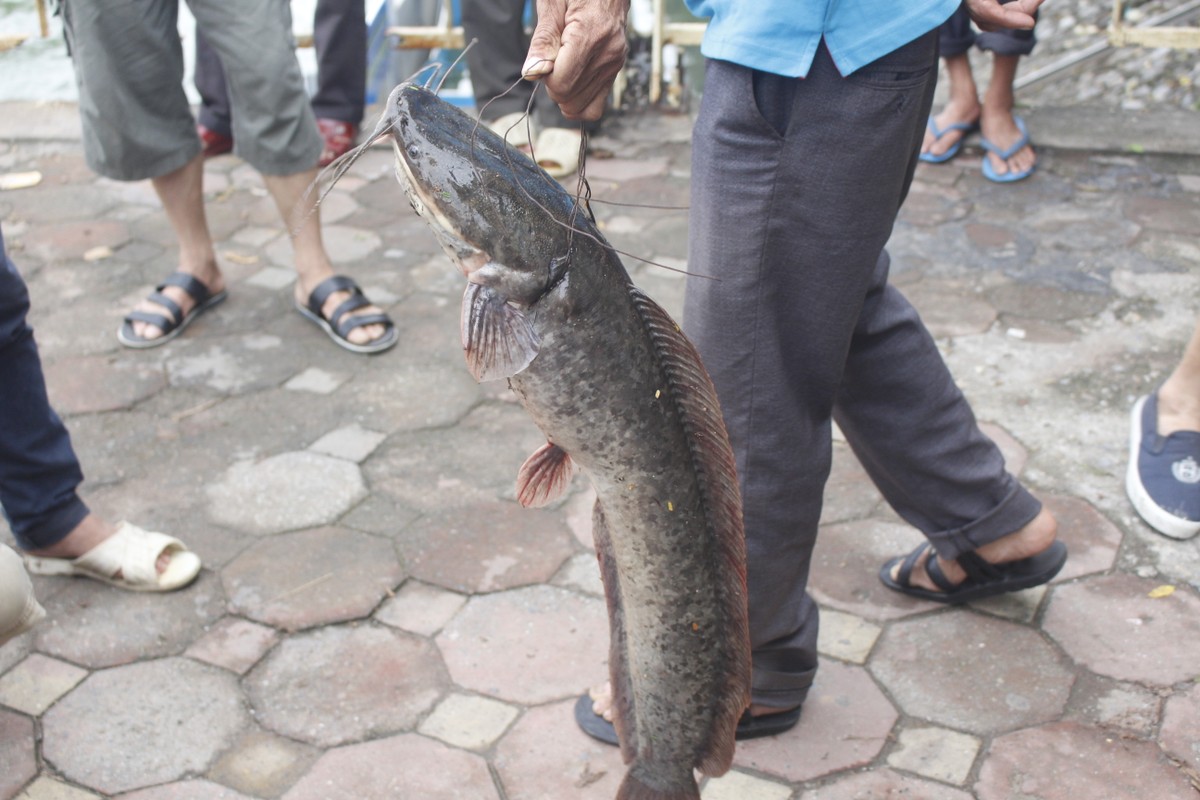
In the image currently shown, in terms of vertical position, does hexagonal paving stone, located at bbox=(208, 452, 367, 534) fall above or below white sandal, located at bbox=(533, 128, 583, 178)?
below

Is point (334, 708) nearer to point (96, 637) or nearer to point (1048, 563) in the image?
point (96, 637)

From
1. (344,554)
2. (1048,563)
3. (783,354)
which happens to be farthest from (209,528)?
(1048,563)

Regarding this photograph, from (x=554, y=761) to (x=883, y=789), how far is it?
686mm

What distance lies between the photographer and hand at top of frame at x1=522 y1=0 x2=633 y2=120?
1642 millimetres

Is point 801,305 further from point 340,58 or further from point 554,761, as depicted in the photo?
point 340,58

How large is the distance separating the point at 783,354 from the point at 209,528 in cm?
191

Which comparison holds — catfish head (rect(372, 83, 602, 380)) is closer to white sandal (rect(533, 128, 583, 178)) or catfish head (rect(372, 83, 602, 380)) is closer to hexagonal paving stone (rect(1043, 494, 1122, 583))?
hexagonal paving stone (rect(1043, 494, 1122, 583))

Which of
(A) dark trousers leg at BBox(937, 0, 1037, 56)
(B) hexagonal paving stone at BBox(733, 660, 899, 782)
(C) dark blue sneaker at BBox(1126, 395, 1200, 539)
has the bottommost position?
(B) hexagonal paving stone at BBox(733, 660, 899, 782)

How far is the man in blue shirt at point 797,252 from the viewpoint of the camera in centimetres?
194

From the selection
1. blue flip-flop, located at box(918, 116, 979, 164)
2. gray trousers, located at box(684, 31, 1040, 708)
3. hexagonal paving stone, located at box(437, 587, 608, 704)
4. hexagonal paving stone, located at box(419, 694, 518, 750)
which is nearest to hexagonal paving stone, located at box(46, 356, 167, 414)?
hexagonal paving stone, located at box(437, 587, 608, 704)

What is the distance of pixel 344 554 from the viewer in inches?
127

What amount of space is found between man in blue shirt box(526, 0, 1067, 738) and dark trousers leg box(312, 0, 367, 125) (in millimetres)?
3648

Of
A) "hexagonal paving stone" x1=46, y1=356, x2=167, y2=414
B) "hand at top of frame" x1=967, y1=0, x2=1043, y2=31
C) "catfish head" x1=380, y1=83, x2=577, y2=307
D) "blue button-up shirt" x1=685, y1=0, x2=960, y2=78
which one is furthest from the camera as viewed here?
"hexagonal paving stone" x1=46, y1=356, x2=167, y2=414

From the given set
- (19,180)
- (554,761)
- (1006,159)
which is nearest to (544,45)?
(554,761)
